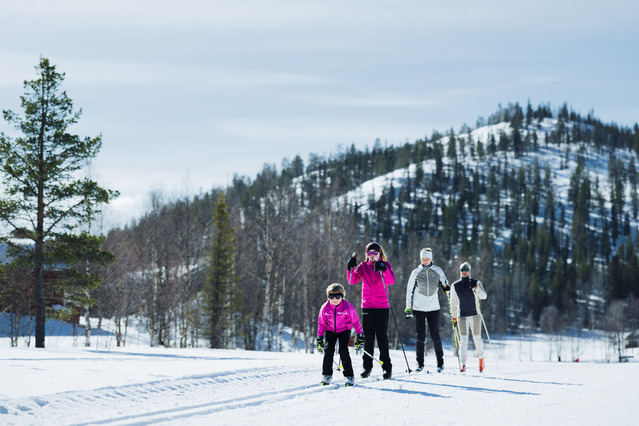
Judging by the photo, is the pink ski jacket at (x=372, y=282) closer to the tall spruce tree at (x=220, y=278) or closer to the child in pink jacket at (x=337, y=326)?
the child in pink jacket at (x=337, y=326)

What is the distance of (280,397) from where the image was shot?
697cm

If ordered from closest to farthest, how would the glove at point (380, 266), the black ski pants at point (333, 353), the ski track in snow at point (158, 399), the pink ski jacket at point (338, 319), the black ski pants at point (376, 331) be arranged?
1. the ski track in snow at point (158, 399)
2. the black ski pants at point (333, 353)
3. the pink ski jacket at point (338, 319)
4. the black ski pants at point (376, 331)
5. the glove at point (380, 266)

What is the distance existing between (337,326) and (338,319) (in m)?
0.11

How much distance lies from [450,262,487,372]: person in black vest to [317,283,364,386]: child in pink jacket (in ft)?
11.0

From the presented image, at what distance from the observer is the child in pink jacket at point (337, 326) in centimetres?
823

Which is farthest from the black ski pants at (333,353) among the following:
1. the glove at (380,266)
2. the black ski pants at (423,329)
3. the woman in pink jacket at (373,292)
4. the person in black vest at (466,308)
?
the person in black vest at (466,308)

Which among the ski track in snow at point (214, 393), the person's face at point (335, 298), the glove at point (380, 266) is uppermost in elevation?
the glove at point (380, 266)

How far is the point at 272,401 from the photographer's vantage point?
6707 millimetres

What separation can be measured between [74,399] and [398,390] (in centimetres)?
420

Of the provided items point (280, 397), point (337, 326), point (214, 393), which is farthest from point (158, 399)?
point (337, 326)

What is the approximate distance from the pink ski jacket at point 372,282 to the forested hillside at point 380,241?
22497mm

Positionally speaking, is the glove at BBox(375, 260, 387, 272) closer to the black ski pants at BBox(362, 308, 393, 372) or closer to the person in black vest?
the black ski pants at BBox(362, 308, 393, 372)

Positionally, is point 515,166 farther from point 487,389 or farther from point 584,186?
point 487,389

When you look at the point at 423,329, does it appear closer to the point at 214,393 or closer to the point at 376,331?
the point at 376,331
